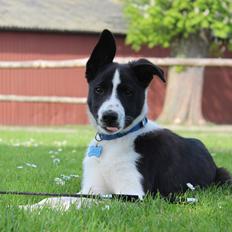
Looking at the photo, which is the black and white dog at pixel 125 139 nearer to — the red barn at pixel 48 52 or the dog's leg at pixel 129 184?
the dog's leg at pixel 129 184

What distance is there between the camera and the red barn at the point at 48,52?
2031cm

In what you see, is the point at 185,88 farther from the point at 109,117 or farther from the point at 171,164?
Result: the point at 109,117

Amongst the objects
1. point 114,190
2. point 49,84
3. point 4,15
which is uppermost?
point 114,190

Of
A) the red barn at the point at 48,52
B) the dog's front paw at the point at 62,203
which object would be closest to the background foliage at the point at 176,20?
the red barn at the point at 48,52

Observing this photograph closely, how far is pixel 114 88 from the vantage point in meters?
4.30

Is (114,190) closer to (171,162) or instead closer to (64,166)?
(171,162)

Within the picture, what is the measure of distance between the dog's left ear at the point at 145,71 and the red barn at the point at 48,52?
1589 centimetres

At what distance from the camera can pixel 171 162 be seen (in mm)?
4656

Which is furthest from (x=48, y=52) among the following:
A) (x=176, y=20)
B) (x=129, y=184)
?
(x=129, y=184)

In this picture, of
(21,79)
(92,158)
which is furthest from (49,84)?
(92,158)

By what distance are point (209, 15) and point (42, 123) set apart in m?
6.95

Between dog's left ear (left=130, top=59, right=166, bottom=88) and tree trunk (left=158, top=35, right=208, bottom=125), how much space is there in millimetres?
14787

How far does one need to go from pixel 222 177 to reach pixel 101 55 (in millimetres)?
1595

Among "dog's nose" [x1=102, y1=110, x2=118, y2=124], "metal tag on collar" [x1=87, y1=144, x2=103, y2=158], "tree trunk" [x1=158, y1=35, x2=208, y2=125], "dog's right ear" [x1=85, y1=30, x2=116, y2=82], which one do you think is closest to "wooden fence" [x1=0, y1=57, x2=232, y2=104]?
"dog's right ear" [x1=85, y1=30, x2=116, y2=82]
